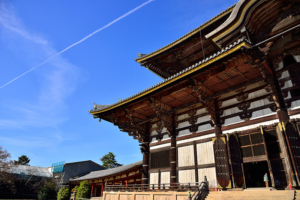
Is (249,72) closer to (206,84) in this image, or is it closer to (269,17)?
(206,84)

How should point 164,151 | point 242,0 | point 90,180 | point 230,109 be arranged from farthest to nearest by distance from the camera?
point 90,180
point 164,151
point 230,109
point 242,0

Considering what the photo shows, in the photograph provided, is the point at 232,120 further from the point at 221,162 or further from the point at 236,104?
the point at 221,162

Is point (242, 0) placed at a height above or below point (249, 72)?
above

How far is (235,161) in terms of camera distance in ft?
37.0

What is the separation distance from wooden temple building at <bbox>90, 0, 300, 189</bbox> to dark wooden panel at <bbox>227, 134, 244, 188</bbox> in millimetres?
50

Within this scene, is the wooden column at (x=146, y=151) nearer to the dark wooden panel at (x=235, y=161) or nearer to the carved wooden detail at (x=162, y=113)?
the carved wooden detail at (x=162, y=113)

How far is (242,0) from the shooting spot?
11.4 meters

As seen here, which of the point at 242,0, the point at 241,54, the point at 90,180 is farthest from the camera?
the point at 90,180

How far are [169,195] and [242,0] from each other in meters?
12.2

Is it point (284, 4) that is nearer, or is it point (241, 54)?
point (241, 54)

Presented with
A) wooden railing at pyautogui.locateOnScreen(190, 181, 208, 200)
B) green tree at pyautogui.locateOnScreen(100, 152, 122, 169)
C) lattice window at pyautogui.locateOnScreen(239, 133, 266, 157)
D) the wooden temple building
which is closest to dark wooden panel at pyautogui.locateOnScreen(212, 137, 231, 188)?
the wooden temple building

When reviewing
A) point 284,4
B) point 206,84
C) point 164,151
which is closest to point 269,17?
point 284,4

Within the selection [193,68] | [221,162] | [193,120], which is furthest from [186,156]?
[193,68]

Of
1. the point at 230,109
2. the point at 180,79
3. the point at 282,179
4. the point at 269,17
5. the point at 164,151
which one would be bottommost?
the point at 282,179
